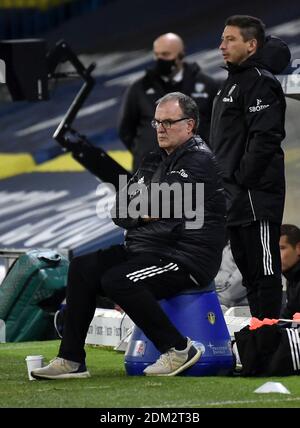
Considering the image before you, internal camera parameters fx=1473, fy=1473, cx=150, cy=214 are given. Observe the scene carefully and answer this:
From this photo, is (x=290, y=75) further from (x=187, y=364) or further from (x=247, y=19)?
(x=187, y=364)

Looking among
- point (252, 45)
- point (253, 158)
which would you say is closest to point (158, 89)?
point (252, 45)

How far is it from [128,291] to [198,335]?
0.44 metres

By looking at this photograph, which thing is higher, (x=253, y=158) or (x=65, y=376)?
(x=253, y=158)

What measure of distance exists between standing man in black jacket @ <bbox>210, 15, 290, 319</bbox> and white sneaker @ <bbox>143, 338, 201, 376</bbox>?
1.97ft

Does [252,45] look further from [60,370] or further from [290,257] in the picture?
[60,370]

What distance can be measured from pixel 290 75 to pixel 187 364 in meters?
1.99

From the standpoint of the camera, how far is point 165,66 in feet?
33.4

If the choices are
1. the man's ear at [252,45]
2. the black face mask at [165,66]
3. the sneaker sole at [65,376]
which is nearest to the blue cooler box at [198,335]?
the sneaker sole at [65,376]

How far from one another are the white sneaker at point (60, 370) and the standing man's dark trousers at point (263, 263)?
0.99 m

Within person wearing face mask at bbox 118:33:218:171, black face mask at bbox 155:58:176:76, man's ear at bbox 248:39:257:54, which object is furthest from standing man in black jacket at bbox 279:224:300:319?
black face mask at bbox 155:58:176:76

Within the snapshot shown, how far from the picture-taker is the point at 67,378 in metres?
6.57

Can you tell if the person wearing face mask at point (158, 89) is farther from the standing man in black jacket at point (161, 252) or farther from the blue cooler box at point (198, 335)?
the blue cooler box at point (198, 335)

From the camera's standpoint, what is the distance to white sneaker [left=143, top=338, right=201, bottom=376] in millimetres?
6527

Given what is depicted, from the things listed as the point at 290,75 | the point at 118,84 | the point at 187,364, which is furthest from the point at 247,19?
the point at 118,84
